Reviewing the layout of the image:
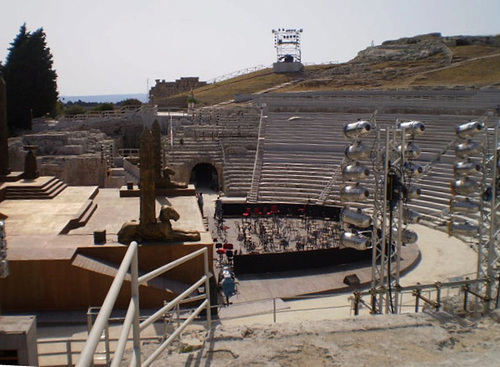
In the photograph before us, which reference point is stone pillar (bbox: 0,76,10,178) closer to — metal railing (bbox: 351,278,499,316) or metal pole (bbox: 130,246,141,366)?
metal railing (bbox: 351,278,499,316)

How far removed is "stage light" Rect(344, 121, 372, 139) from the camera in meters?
9.71

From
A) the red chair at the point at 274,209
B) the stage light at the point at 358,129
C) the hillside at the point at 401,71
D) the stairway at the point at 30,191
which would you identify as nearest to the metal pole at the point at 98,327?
the stage light at the point at 358,129

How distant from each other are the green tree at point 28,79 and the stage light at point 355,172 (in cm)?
2956

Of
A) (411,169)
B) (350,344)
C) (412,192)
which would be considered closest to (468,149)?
(411,169)

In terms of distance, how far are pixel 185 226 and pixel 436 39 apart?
62.2 m

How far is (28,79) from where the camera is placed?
35.7m

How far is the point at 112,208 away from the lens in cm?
1669

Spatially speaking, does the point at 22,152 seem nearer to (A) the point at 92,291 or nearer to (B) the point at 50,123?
(B) the point at 50,123

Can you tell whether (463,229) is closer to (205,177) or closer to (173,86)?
(205,177)

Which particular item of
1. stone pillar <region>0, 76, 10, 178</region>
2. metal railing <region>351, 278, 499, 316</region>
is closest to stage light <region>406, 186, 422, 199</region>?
metal railing <region>351, 278, 499, 316</region>

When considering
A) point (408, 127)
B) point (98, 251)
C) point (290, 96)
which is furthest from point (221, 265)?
point (290, 96)

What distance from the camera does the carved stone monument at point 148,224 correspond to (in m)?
11.8

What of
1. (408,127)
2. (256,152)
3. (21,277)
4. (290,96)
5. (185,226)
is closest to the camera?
(408,127)

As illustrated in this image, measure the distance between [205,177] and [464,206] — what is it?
22590 mm
